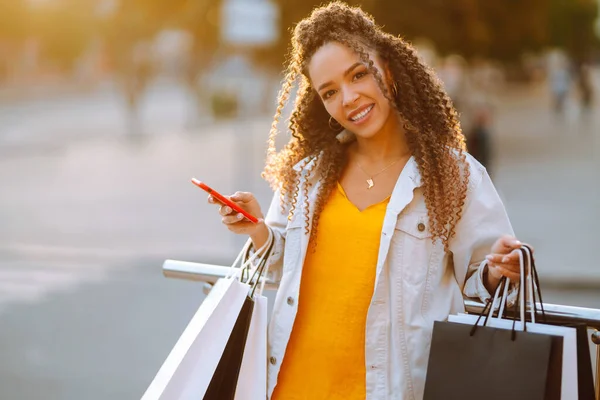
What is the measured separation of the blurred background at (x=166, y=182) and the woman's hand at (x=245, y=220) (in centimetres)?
93

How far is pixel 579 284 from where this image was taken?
8.76 metres

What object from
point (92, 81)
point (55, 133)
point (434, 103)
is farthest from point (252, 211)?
point (92, 81)

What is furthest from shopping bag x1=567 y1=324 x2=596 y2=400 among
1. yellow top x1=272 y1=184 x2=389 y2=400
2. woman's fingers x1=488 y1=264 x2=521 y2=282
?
yellow top x1=272 y1=184 x2=389 y2=400

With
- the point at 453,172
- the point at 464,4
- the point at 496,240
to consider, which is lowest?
the point at 496,240

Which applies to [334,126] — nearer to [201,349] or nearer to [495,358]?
[201,349]

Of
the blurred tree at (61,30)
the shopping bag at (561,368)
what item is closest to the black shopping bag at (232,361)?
the shopping bag at (561,368)

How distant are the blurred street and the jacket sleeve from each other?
160 inches

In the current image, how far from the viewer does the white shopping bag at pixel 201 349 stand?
2.21 metres

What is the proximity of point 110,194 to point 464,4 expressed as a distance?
8.34m

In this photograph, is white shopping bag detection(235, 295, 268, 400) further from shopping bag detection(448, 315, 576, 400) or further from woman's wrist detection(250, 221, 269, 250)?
shopping bag detection(448, 315, 576, 400)

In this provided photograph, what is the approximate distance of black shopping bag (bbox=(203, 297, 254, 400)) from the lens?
2316 mm

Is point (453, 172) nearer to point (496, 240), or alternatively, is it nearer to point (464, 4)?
point (496, 240)

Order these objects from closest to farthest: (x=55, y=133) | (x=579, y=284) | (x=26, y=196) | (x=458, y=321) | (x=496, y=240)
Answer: (x=458, y=321), (x=496, y=240), (x=579, y=284), (x=26, y=196), (x=55, y=133)

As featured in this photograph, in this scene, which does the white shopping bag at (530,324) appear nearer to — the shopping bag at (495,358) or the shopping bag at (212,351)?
the shopping bag at (495,358)
